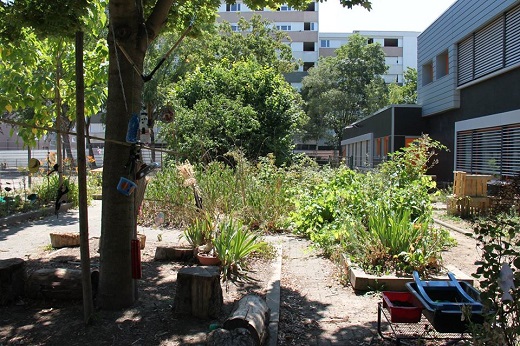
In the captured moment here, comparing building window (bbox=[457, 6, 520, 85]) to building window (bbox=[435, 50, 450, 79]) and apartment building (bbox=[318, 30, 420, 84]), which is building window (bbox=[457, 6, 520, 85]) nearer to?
building window (bbox=[435, 50, 450, 79])

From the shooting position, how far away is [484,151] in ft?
52.8

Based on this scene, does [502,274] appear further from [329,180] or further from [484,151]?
[484,151]

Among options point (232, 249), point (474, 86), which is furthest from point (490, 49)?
point (232, 249)

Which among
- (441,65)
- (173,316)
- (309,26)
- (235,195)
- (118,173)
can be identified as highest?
(309,26)

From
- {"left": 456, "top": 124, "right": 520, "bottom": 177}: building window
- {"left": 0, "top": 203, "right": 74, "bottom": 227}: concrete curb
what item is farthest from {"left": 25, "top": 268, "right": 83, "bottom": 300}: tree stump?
{"left": 456, "top": 124, "right": 520, "bottom": 177}: building window

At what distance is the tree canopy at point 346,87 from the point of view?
1850 inches

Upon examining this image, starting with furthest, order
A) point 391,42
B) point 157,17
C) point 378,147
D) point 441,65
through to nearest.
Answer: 1. point 391,42
2. point 378,147
3. point 441,65
4. point 157,17

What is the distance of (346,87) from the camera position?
47.9 metres

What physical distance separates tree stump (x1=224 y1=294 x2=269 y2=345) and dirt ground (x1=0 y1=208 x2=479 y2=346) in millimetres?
356

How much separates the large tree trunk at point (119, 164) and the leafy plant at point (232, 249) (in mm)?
1552

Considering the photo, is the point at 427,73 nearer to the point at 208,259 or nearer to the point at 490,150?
the point at 490,150

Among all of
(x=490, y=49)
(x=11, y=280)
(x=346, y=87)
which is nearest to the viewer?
(x=11, y=280)

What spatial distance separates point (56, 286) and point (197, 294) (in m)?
1.55

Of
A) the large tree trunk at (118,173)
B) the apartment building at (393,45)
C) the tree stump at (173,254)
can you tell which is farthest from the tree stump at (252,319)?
the apartment building at (393,45)
